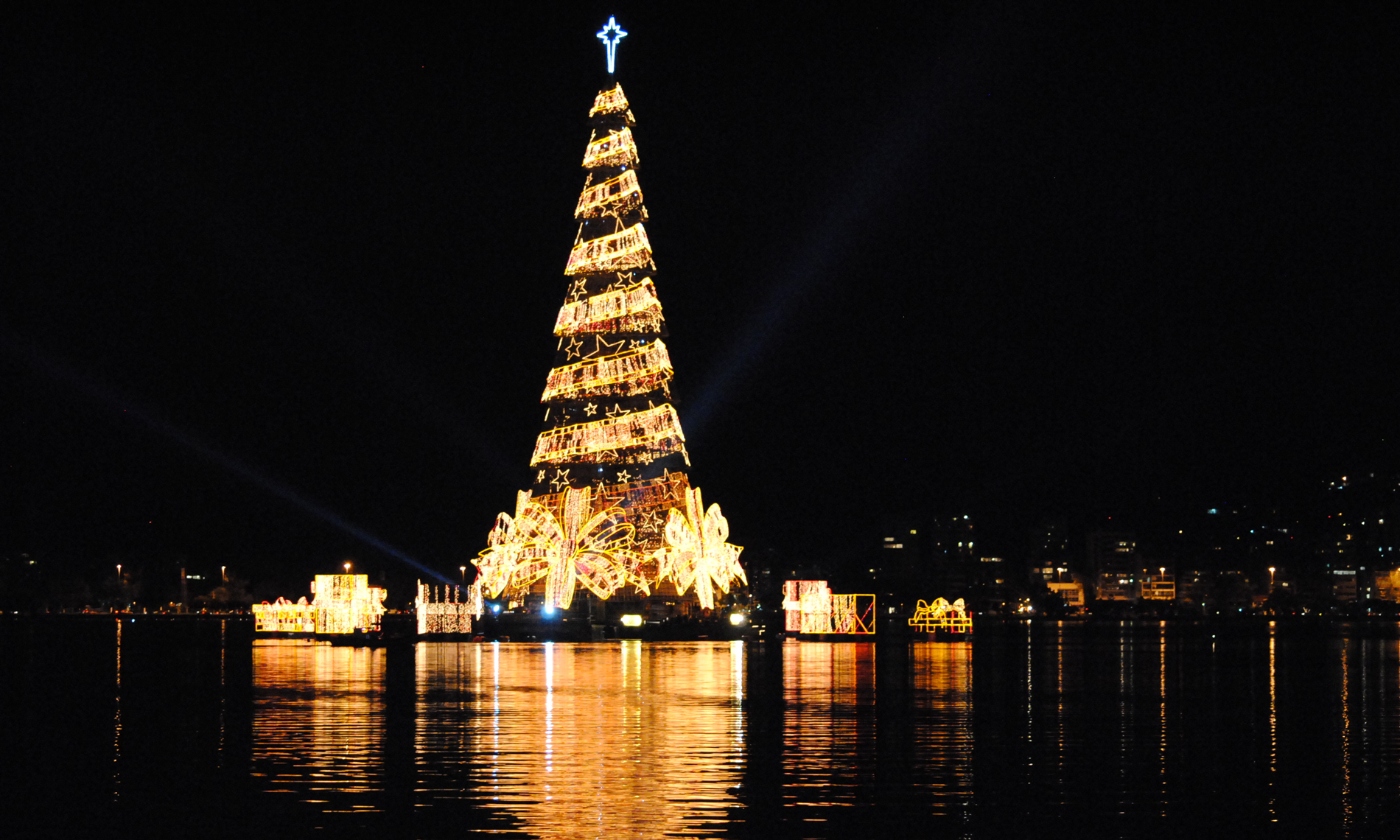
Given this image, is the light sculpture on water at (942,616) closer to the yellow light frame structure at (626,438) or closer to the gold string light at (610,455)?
the gold string light at (610,455)

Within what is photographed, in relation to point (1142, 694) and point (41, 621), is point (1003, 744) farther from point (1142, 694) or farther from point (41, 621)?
point (41, 621)

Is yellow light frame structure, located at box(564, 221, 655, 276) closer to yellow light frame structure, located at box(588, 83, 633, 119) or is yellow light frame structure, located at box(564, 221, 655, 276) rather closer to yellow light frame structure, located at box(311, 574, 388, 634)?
yellow light frame structure, located at box(588, 83, 633, 119)

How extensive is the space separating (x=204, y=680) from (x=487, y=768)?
20.4 meters

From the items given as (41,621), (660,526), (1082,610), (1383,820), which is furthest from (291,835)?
(1082,610)

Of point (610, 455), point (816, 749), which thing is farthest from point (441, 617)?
point (816, 749)

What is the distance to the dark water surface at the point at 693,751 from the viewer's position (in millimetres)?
16938

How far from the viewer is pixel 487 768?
67.6 feet

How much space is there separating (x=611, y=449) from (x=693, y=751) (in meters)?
47.9

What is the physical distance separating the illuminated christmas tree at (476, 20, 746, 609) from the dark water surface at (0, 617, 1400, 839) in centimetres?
2186

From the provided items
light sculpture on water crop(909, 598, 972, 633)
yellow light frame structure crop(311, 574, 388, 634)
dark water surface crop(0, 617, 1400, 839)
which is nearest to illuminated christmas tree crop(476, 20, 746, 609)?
yellow light frame structure crop(311, 574, 388, 634)

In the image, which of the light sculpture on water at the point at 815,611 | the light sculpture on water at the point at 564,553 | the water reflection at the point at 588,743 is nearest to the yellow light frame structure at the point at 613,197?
the light sculpture on water at the point at 564,553

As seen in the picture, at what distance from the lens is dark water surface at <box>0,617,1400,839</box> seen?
16938 mm

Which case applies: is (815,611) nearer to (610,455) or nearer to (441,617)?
(610,455)

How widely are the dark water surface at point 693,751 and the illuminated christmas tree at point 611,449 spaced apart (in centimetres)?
2186
